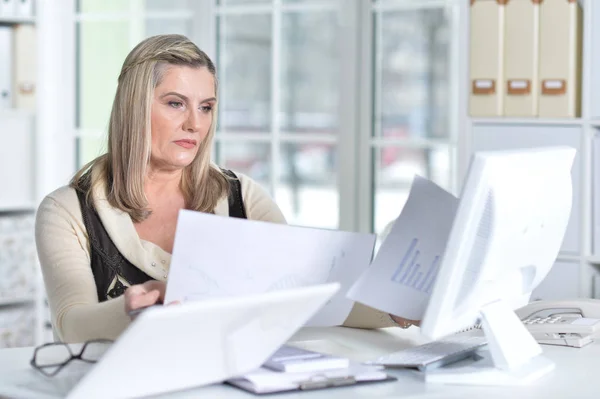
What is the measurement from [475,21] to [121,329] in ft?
6.60

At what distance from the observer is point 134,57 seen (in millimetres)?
2461

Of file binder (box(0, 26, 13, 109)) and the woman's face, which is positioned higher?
file binder (box(0, 26, 13, 109))

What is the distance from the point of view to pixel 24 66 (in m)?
4.25

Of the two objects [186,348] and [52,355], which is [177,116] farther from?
[186,348]

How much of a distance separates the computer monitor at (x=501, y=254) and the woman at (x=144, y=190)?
41 cm

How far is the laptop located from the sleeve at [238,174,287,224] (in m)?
0.97

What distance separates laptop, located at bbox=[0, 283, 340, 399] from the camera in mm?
1399

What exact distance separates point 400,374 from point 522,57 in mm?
1900

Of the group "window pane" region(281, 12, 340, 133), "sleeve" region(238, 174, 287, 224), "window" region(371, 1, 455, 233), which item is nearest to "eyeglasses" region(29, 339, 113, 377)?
"sleeve" region(238, 174, 287, 224)

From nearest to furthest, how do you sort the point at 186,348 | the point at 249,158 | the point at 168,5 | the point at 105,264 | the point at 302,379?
the point at 186,348
the point at 302,379
the point at 105,264
the point at 249,158
the point at 168,5

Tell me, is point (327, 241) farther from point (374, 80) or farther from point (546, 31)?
point (374, 80)

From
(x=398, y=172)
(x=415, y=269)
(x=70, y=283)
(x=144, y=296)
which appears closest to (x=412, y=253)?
(x=415, y=269)

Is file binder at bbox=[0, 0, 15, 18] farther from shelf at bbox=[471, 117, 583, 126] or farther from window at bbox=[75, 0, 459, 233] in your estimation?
shelf at bbox=[471, 117, 583, 126]

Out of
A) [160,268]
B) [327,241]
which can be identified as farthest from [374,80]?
[327,241]
